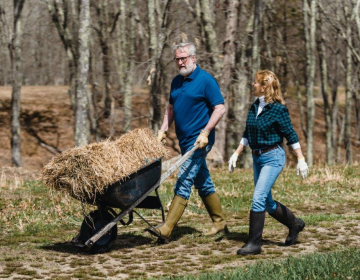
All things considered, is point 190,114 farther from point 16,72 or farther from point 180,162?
point 16,72

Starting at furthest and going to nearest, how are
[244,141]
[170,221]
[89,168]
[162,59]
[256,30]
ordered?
[256,30], [162,59], [170,221], [244,141], [89,168]

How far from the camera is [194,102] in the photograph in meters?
7.57

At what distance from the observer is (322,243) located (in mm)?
7488

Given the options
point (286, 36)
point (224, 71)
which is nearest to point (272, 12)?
point (286, 36)

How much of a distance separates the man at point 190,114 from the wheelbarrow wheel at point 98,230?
0.52 metres

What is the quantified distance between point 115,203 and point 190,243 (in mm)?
1147

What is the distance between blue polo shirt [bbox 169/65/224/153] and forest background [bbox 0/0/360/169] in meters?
7.96

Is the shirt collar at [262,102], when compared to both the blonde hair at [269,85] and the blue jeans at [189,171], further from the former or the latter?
the blue jeans at [189,171]

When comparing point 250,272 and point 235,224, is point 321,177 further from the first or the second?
point 250,272

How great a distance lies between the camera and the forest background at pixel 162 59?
1883 centimetres

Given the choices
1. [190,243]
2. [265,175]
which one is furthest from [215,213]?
[265,175]

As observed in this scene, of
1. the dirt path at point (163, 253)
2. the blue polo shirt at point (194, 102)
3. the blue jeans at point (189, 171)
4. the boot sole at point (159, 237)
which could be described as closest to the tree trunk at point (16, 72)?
the dirt path at point (163, 253)

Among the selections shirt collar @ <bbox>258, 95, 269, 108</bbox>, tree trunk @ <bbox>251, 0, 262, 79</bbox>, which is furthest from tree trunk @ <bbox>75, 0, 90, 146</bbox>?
shirt collar @ <bbox>258, 95, 269, 108</bbox>

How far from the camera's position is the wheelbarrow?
693 centimetres
